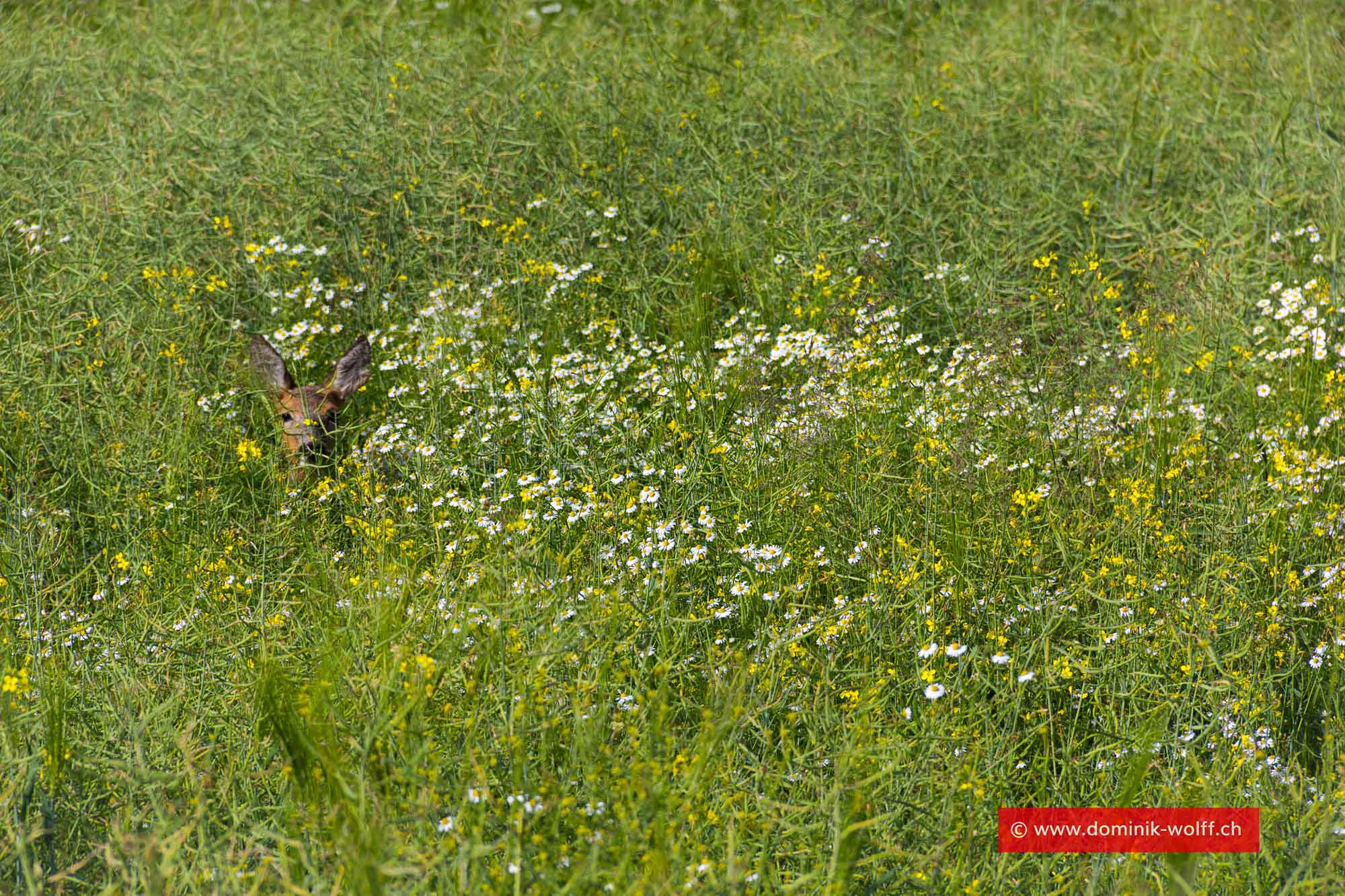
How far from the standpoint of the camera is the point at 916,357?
4.39m

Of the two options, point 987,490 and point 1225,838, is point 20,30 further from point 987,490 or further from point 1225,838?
point 1225,838

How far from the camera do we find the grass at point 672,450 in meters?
2.48

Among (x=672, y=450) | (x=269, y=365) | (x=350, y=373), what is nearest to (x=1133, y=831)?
(x=672, y=450)

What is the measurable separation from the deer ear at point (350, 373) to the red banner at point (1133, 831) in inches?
103

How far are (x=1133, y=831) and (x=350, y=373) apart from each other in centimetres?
287

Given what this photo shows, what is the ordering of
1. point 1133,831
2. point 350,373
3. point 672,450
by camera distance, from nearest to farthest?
1. point 1133,831
2. point 672,450
3. point 350,373

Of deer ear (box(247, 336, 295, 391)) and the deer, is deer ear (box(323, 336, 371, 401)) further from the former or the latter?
deer ear (box(247, 336, 295, 391))

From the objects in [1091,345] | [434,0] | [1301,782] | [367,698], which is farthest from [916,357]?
[434,0]

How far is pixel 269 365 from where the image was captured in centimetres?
415

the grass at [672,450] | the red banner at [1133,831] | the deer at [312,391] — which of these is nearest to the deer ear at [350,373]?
the deer at [312,391]

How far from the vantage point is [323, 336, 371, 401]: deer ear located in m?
4.12

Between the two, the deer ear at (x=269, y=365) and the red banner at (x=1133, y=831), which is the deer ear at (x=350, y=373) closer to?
the deer ear at (x=269, y=365)

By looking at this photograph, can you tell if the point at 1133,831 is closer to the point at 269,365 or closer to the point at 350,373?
the point at 350,373

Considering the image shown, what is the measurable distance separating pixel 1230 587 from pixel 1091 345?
1.45 m
